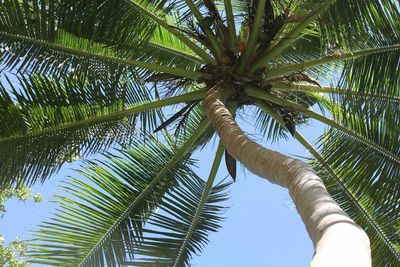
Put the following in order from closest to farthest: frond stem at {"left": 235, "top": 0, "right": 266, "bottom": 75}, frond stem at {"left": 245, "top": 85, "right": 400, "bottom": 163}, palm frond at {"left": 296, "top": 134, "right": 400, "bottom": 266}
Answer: frond stem at {"left": 235, "top": 0, "right": 266, "bottom": 75} → frond stem at {"left": 245, "top": 85, "right": 400, "bottom": 163} → palm frond at {"left": 296, "top": 134, "right": 400, "bottom": 266}

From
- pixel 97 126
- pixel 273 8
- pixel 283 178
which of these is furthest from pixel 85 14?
pixel 283 178

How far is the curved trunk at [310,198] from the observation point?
2.75m

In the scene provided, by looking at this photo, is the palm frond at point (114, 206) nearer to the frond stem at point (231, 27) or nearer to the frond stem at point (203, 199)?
the frond stem at point (203, 199)

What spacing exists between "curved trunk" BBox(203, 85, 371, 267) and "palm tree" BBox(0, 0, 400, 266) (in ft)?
1.61

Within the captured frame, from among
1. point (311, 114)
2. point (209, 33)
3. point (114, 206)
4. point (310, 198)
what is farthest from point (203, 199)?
point (310, 198)

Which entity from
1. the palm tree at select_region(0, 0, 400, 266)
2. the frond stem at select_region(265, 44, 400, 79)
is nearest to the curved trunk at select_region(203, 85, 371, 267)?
the palm tree at select_region(0, 0, 400, 266)

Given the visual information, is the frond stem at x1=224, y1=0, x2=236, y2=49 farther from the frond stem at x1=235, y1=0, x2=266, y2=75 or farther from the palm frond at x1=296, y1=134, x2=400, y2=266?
the palm frond at x1=296, y1=134, x2=400, y2=266

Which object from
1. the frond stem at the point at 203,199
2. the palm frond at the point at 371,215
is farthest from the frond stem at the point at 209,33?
the palm frond at the point at 371,215

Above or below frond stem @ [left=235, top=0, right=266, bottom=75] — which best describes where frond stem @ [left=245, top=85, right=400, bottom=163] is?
below

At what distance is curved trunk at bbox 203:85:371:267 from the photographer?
9.01ft

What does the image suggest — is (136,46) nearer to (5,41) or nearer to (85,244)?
(5,41)

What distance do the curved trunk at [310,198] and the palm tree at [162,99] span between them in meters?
0.49

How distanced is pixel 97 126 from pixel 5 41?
1.36 meters

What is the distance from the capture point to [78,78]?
7.47m
